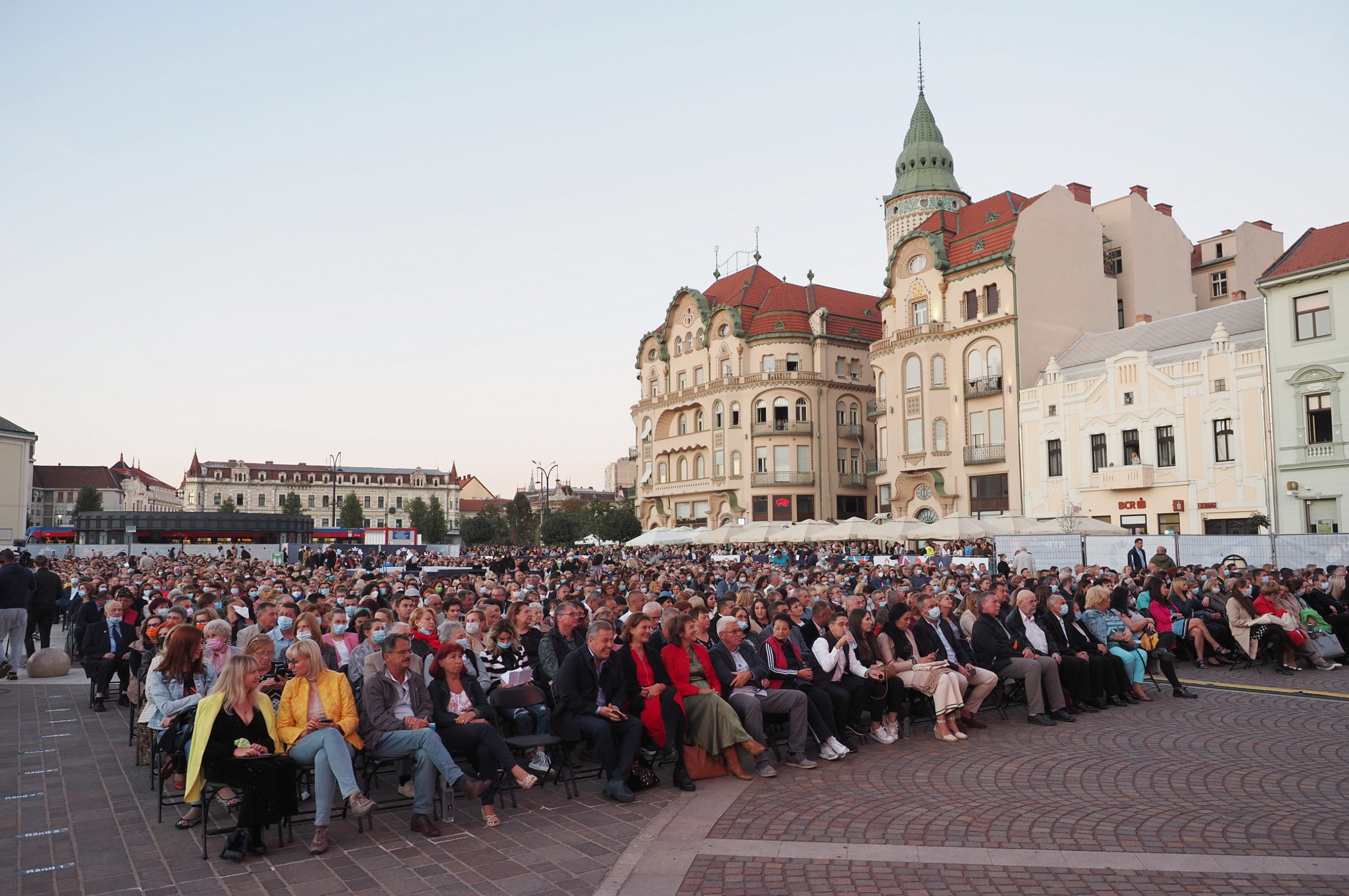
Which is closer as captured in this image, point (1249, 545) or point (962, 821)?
point (962, 821)

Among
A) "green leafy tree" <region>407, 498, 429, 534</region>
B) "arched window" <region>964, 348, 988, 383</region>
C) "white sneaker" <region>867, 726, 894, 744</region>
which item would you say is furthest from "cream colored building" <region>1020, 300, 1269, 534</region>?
"green leafy tree" <region>407, 498, 429, 534</region>

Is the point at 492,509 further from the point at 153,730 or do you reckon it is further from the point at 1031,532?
the point at 153,730

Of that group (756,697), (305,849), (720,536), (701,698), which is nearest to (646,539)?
(720,536)

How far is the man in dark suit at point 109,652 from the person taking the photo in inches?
456

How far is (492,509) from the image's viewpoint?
98688 mm

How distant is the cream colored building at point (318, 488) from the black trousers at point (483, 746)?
139 metres

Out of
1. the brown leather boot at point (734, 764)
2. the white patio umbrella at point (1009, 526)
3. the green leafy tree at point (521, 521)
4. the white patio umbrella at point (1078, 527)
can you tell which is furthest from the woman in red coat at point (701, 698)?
the green leafy tree at point (521, 521)

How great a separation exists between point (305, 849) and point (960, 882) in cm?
437

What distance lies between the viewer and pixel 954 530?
3038 cm

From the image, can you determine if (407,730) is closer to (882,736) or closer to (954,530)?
(882,736)

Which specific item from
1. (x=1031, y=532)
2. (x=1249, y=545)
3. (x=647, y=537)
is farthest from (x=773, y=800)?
(x=647, y=537)

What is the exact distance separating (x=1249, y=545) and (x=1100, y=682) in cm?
1391

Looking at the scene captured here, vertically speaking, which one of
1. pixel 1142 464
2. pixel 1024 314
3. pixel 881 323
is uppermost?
pixel 881 323

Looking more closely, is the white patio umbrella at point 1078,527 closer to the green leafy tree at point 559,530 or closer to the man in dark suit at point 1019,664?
the man in dark suit at point 1019,664
